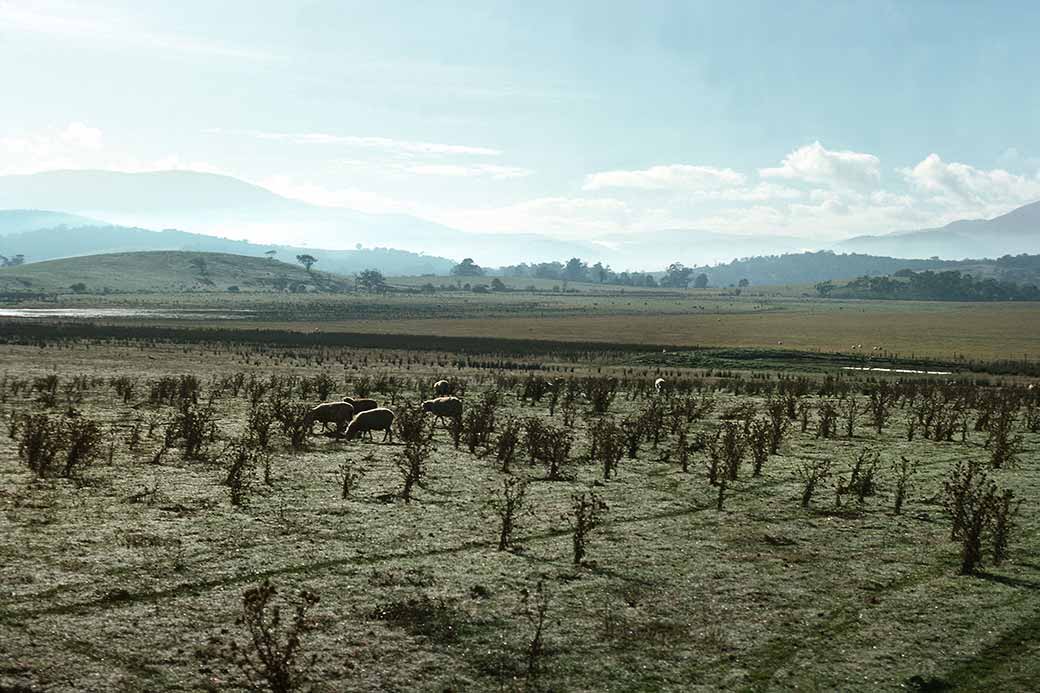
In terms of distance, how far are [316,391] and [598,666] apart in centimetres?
3053

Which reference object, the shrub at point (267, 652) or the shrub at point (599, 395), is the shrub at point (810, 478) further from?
the shrub at point (267, 652)

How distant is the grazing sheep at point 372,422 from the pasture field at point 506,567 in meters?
0.41

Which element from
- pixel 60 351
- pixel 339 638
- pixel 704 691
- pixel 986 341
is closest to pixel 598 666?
pixel 704 691

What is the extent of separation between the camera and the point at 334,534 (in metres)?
16.4

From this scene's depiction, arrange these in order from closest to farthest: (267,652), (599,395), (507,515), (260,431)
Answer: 1. (267,652)
2. (507,515)
3. (260,431)
4. (599,395)

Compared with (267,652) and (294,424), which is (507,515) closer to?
(267,652)

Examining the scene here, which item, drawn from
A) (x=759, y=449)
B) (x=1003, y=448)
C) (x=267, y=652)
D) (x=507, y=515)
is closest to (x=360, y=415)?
(x=759, y=449)

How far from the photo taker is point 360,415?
90.0 ft

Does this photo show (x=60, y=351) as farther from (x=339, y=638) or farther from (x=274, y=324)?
(x=339, y=638)

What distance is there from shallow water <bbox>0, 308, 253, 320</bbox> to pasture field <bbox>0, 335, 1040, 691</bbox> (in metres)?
90.8

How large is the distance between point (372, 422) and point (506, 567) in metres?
13.3

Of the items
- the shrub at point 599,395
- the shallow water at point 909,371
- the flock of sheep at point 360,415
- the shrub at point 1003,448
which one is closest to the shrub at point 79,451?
the flock of sheep at point 360,415

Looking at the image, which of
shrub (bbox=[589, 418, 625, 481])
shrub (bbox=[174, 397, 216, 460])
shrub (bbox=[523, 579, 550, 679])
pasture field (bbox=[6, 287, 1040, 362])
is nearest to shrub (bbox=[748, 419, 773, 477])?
shrub (bbox=[589, 418, 625, 481])

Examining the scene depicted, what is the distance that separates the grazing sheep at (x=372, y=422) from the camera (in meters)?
27.3
